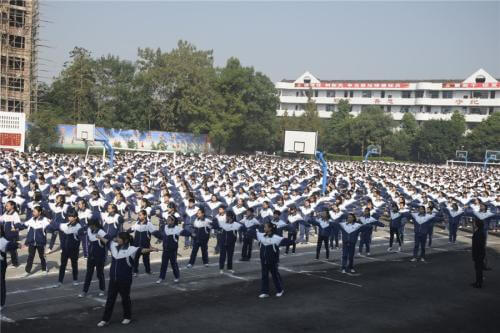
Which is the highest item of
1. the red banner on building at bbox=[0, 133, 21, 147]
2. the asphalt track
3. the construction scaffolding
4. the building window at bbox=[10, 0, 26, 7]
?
the building window at bbox=[10, 0, 26, 7]

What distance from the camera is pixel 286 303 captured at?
43.3ft

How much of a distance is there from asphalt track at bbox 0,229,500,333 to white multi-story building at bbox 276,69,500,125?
81.8 meters

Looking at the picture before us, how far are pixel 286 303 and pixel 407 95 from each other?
99.9 metres

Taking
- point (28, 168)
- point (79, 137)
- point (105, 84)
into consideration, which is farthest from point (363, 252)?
point (105, 84)

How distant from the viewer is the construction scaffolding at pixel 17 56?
6159 centimetres

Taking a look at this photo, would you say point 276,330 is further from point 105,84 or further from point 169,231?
point 105,84

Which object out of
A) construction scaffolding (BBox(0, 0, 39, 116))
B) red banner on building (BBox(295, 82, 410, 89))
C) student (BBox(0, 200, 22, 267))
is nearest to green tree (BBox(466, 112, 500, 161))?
red banner on building (BBox(295, 82, 410, 89))

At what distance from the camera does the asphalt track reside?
11.3 m

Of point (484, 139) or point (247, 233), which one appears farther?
point (484, 139)

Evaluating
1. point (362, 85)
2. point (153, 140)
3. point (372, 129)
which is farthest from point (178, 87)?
point (362, 85)

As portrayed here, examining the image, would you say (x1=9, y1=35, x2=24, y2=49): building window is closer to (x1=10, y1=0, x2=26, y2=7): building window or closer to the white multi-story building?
(x1=10, y1=0, x2=26, y2=7): building window

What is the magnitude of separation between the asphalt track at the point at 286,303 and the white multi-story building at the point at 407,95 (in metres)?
81.8

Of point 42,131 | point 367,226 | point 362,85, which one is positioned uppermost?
point 362,85

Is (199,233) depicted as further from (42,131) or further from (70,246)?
(42,131)
